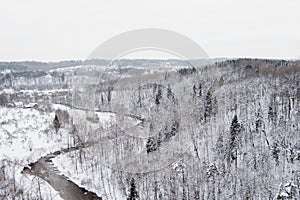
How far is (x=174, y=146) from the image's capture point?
23578mm

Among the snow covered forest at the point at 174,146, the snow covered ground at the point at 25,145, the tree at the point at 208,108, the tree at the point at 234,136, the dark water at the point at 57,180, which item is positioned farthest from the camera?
the tree at the point at 208,108

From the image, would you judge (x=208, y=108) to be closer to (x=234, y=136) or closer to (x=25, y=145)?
(x=234, y=136)

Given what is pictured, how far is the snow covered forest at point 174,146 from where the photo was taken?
64.1 ft

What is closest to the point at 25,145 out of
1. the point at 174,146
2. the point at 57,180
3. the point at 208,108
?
the point at 57,180

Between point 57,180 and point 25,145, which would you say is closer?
point 57,180

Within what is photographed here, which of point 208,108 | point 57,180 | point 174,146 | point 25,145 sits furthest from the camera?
point 25,145

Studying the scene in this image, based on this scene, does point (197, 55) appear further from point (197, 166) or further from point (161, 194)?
point (197, 166)

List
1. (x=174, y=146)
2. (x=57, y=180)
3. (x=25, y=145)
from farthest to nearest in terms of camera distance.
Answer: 1. (x=25, y=145)
2. (x=174, y=146)
3. (x=57, y=180)

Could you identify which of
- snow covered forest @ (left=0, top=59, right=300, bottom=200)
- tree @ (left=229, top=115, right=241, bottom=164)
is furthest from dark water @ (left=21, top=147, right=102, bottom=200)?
tree @ (left=229, top=115, right=241, bottom=164)

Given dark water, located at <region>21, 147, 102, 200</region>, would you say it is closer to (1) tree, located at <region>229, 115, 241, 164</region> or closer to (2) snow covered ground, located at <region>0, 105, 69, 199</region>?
(2) snow covered ground, located at <region>0, 105, 69, 199</region>

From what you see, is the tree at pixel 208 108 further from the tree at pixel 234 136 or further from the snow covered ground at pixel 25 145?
the snow covered ground at pixel 25 145

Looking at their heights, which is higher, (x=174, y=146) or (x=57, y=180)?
(x=174, y=146)

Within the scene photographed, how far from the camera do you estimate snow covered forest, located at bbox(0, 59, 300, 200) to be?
1955cm

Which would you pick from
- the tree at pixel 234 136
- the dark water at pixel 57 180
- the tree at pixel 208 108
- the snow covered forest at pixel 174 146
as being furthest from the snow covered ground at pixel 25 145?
the tree at pixel 208 108
